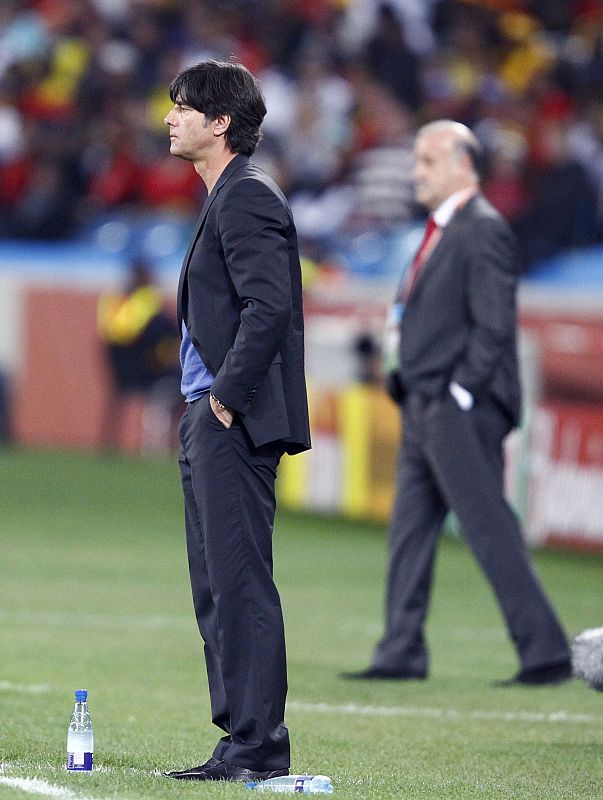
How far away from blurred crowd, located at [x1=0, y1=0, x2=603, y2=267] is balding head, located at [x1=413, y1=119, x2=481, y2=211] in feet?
31.5

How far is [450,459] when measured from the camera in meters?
7.30

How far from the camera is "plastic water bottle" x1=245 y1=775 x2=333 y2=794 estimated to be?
15.3ft

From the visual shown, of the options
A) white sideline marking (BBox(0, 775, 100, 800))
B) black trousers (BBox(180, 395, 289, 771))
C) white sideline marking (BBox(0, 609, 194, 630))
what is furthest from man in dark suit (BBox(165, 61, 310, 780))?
white sideline marking (BBox(0, 609, 194, 630))

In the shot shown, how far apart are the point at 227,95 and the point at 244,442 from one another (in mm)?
969

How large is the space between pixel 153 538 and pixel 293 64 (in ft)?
34.6

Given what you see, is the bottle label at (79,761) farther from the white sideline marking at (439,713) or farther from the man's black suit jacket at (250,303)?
the white sideline marking at (439,713)

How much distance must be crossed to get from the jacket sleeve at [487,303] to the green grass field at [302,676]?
1.33 m

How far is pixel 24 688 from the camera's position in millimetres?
6656

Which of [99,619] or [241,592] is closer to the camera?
[241,592]

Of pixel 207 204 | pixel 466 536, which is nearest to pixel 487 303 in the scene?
pixel 466 536

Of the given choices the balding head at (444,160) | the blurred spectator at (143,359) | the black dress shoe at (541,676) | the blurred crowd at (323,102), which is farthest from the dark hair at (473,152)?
the blurred spectator at (143,359)

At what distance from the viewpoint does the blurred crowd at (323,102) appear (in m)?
18.2

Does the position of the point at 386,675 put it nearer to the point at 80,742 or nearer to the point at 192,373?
the point at 80,742

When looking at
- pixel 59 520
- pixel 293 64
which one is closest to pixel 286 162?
→ pixel 293 64
